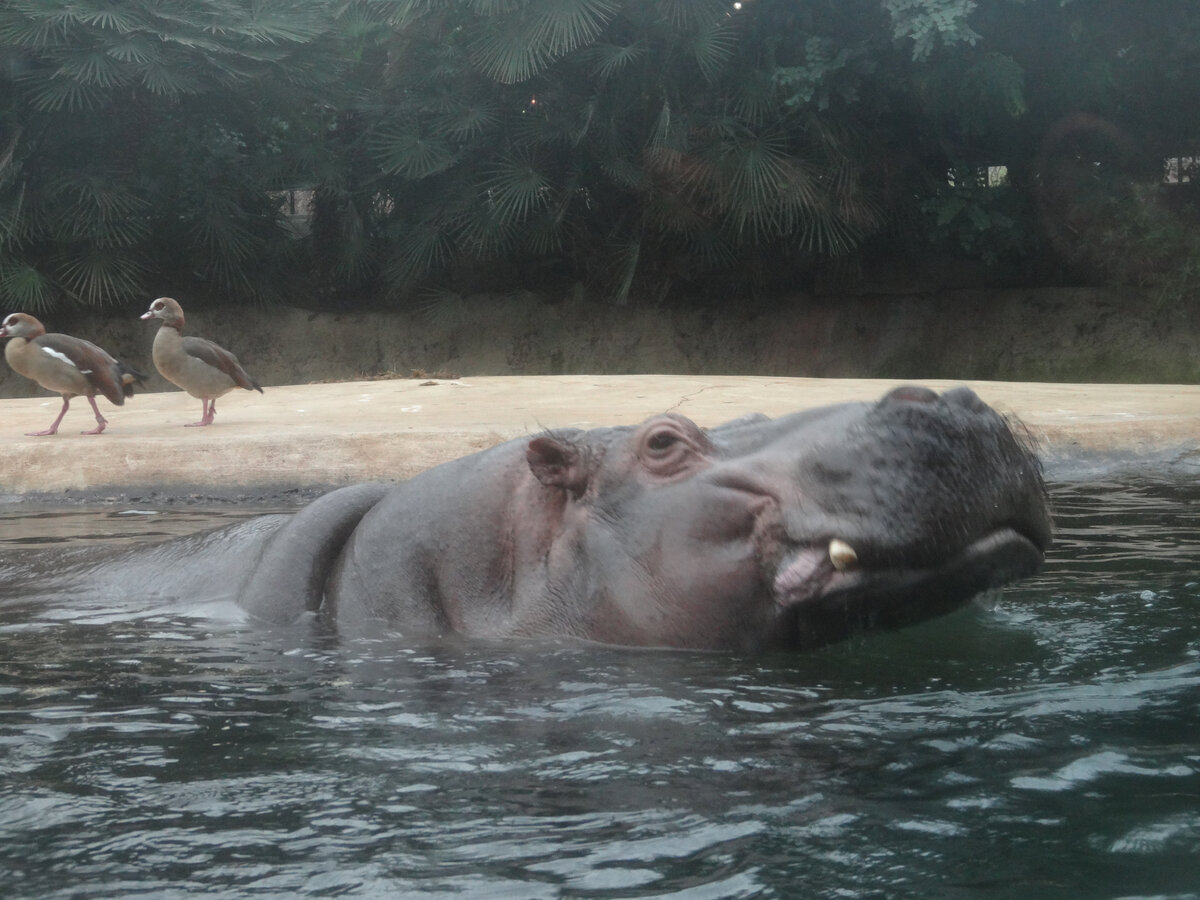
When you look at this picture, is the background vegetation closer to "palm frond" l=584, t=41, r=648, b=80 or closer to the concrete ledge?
"palm frond" l=584, t=41, r=648, b=80

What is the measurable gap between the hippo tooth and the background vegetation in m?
11.1

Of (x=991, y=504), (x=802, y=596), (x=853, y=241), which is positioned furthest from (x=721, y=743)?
(x=853, y=241)

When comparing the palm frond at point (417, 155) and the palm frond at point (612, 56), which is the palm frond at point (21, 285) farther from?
the palm frond at point (612, 56)

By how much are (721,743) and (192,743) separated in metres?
0.88

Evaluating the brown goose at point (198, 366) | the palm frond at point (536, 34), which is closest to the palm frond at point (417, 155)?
the palm frond at point (536, 34)

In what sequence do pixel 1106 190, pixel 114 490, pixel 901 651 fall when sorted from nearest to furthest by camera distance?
pixel 901 651
pixel 114 490
pixel 1106 190

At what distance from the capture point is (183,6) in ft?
47.8

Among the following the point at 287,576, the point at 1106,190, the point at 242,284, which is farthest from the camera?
the point at 242,284

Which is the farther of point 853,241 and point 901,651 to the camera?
point 853,241

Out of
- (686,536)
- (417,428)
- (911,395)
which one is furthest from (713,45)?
(911,395)

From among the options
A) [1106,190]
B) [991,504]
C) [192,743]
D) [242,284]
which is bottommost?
[192,743]

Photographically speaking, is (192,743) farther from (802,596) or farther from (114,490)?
(114,490)

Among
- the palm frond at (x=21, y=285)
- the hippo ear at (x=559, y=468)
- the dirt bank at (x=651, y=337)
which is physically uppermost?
the palm frond at (x=21, y=285)

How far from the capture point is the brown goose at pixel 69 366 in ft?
26.8
